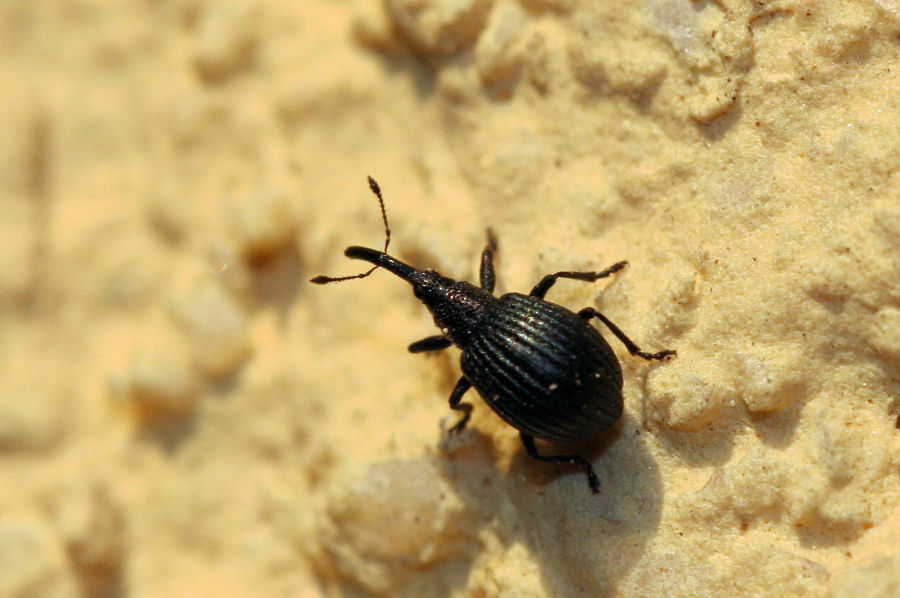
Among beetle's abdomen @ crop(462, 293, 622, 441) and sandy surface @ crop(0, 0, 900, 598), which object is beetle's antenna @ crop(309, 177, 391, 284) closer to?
sandy surface @ crop(0, 0, 900, 598)

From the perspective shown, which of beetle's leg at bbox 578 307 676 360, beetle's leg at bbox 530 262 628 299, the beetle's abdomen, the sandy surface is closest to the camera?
the sandy surface

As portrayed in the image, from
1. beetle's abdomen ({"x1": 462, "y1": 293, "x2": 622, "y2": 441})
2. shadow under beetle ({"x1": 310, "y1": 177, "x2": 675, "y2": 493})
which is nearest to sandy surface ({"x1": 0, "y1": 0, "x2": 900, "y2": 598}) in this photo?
shadow under beetle ({"x1": 310, "y1": 177, "x2": 675, "y2": 493})

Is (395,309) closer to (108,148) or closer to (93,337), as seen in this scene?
(93,337)

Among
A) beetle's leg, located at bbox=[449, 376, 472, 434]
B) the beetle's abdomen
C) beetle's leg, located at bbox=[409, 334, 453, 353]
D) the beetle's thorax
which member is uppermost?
the beetle's abdomen

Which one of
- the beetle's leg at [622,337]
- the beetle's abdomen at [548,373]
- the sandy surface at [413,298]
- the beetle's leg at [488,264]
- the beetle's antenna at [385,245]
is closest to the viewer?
the sandy surface at [413,298]

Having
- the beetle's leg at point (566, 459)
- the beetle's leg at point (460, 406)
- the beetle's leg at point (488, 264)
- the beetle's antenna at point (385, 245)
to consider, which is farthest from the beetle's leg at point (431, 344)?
the beetle's leg at point (566, 459)

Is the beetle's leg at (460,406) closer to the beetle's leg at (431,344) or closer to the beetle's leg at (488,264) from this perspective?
the beetle's leg at (431,344)

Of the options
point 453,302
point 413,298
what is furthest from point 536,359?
point 413,298
